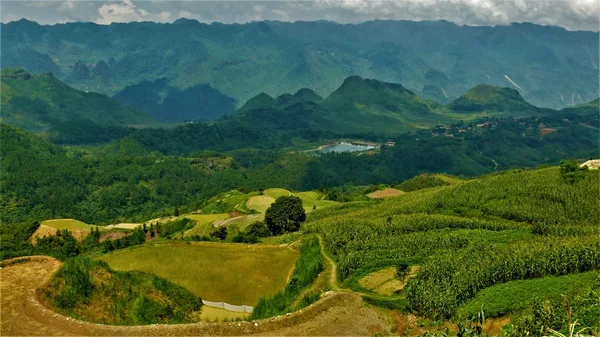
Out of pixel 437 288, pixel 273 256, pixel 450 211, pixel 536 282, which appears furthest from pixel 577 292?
pixel 450 211

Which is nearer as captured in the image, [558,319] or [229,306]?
[558,319]

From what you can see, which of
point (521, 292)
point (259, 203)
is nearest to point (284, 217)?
point (259, 203)

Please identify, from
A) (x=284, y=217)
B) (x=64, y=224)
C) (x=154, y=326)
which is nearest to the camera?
(x=154, y=326)

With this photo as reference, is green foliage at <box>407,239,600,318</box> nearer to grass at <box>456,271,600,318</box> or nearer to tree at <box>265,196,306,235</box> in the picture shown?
grass at <box>456,271,600,318</box>

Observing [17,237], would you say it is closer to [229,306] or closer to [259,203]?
[259,203]

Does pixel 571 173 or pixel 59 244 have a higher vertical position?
pixel 571 173

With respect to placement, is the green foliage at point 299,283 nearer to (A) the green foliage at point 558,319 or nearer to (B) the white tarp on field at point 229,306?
(B) the white tarp on field at point 229,306

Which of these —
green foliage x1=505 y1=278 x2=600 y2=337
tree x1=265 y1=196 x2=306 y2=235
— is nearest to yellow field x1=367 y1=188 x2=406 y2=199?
tree x1=265 y1=196 x2=306 y2=235

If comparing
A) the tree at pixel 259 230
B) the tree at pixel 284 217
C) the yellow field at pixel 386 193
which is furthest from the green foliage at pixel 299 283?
the yellow field at pixel 386 193
